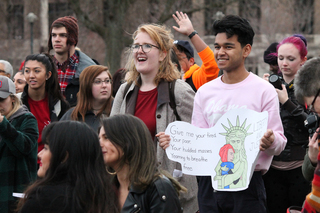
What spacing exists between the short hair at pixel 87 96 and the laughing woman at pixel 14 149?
0.55 meters

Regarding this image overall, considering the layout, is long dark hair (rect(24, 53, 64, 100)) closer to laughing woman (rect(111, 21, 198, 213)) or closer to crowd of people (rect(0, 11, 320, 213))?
crowd of people (rect(0, 11, 320, 213))

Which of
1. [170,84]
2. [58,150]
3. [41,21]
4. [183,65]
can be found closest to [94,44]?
[41,21]

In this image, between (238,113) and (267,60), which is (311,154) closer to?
(238,113)

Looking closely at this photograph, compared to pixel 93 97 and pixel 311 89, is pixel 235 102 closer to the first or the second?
pixel 311 89

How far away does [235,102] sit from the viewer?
3.90 meters

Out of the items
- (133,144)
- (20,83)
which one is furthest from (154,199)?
(20,83)

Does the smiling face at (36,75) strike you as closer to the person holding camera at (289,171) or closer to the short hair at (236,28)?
the short hair at (236,28)

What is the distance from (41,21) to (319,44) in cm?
1766

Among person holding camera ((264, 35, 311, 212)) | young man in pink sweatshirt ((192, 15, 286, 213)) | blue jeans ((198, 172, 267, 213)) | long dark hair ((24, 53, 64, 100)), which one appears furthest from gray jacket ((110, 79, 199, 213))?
long dark hair ((24, 53, 64, 100))

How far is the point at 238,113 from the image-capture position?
3.76 metres

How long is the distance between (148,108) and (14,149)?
140cm

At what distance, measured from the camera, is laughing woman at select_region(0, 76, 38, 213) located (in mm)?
4871

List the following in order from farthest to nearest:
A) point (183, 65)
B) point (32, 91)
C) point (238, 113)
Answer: point (183, 65)
point (32, 91)
point (238, 113)

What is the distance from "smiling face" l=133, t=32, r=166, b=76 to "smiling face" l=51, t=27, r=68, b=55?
2014 millimetres
